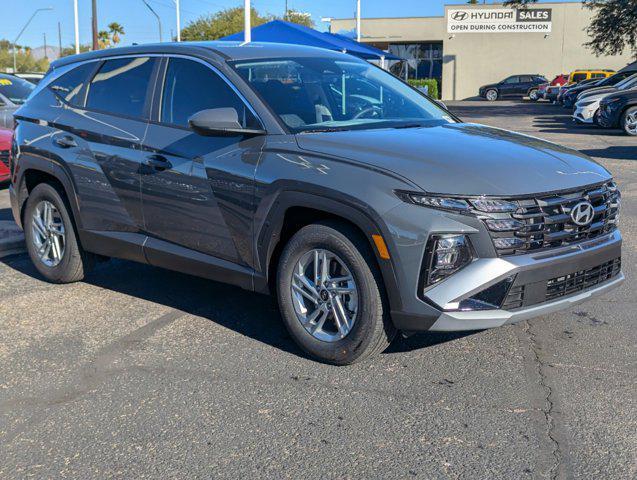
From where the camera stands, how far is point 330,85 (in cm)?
518

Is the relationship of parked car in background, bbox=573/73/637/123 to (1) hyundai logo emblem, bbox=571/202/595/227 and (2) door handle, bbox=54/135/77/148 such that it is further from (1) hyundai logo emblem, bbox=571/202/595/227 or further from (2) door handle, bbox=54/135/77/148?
(1) hyundai logo emblem, bbox=571/202/595/227

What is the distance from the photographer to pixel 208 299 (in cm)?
575

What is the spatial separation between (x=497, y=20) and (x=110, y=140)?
166 ft

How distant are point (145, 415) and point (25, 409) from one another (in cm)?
63

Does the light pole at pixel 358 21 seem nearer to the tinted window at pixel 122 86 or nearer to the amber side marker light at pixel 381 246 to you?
the tinted window at pixel 122 86

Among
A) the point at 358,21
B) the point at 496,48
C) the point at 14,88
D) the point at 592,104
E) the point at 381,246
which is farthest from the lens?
the point at 496,48

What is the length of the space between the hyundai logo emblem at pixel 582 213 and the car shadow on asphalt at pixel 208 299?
1.08 m

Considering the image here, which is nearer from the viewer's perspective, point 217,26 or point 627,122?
point 627,122

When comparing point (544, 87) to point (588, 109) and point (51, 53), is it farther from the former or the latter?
point (51, 53)

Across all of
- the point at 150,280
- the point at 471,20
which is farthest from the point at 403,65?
the point at 150,280

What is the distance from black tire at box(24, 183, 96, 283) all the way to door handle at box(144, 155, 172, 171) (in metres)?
1.16

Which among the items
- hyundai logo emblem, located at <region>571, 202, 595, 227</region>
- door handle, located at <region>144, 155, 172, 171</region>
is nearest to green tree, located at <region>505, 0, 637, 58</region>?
hyundai logo emblem, located at <region>571, 202, 595, 227</region>

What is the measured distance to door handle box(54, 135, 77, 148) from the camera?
18.8 feet

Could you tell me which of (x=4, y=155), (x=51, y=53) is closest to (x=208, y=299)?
(x=4, y=155)
